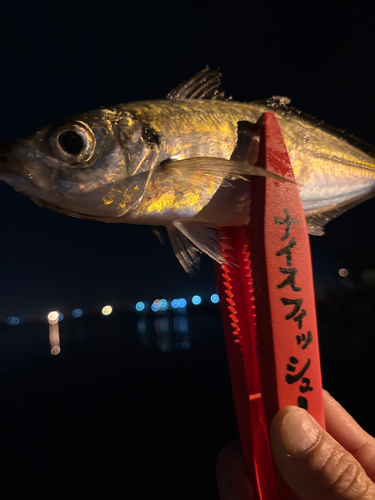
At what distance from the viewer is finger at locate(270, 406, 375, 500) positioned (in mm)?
1320

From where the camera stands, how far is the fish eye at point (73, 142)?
1.33m

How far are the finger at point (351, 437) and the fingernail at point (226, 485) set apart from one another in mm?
902

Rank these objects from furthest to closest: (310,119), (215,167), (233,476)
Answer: (310,119) < (233,476) < (215,167)

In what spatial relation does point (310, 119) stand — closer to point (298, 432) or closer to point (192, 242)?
point (192, 242)

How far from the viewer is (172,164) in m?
1.44

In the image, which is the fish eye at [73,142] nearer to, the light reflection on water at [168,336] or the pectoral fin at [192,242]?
the pectoral fin at [192,242]

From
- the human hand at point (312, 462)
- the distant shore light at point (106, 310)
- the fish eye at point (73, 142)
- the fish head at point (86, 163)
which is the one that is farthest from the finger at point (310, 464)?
the distant shore light at point (106, 310)

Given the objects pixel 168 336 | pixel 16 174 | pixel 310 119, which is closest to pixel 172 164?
pixel 16 174

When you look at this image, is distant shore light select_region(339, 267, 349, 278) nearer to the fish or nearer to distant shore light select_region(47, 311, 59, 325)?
the fish

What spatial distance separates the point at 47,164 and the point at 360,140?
2.23m

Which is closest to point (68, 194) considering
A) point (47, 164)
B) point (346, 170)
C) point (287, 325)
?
point (47, 164)

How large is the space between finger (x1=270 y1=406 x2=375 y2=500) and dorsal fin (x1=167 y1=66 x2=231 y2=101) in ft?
6.13

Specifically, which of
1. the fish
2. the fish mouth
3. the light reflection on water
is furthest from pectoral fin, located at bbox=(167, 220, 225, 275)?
the light reflection on water

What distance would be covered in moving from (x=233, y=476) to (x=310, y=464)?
24.2 inches
